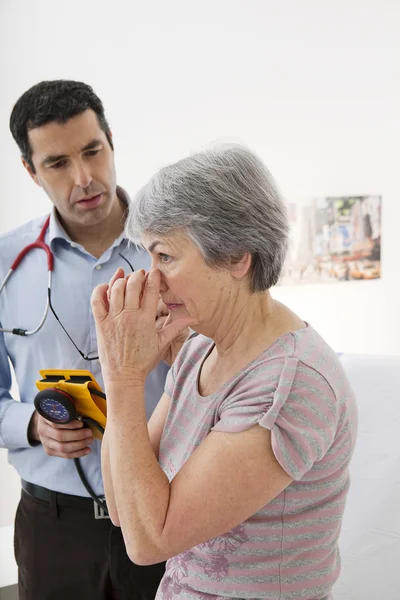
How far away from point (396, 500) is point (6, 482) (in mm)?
1541

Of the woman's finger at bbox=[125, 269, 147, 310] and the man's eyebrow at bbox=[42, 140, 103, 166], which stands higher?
the man's eyebrow at bbox=[42, 140, 103, 166]

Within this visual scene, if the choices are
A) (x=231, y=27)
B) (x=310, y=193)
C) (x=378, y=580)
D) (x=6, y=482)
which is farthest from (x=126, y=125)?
(x=378, y=580)

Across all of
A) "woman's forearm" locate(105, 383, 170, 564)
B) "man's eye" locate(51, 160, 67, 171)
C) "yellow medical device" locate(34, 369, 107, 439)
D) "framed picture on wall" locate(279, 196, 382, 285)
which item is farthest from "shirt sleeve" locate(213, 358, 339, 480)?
"framed picture on wall" locate(279, 196, 382, 285)

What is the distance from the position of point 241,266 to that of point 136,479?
0.34 m

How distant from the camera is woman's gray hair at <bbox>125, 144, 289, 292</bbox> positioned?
0.89 m

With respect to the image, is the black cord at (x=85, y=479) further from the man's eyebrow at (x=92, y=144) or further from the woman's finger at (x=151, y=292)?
the man's eyebrow at (x=92, y=144)

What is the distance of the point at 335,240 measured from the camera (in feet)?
9.21

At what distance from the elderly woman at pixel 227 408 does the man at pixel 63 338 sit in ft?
1.41

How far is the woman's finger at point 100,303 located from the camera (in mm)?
960

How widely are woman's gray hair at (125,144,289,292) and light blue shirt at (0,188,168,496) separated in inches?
20.8

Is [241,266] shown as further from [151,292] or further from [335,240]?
[335,240]

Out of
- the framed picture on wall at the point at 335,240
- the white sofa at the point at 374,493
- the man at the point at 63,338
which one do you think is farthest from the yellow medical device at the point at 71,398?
the framed picture on wall at the point at 335,240

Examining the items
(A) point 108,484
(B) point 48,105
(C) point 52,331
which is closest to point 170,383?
(A) point 108,484

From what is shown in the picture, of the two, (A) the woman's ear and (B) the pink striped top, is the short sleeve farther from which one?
(A) the woman's ear
